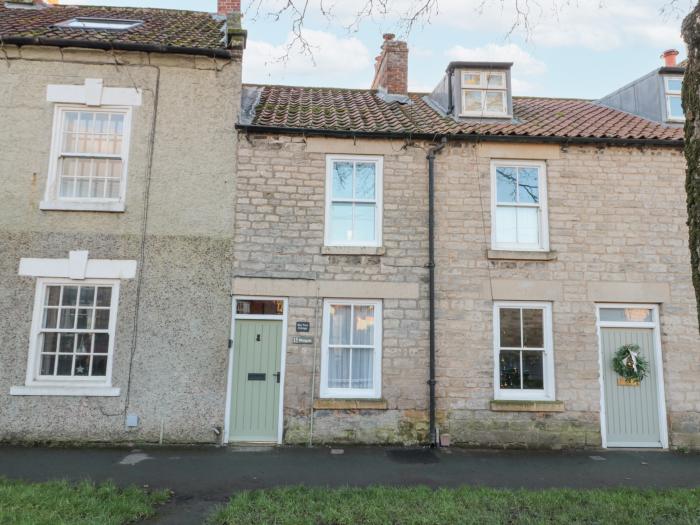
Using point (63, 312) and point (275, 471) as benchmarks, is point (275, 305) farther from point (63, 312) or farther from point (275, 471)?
point (63, 312)

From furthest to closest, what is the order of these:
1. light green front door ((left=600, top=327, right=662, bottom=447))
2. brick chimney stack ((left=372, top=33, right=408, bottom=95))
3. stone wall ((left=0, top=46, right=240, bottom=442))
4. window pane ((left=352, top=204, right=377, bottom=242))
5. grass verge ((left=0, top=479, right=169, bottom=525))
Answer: brick chimney stack ((left=372, top=33, right=408, bottom=95))
window pane ((left=352, top=204, right=377, bottom=242))
light green front door ((left=600, top=327, right=662, bottom=447))
stone wall ((left=0, top=46, right=240, bottom=442))
grass verge ((left=0, top=479, right=169, bottom=525))

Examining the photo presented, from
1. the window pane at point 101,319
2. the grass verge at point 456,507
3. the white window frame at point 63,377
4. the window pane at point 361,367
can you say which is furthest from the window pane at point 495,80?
the window pane at point 101,319

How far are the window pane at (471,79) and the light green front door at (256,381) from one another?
636 centimetres

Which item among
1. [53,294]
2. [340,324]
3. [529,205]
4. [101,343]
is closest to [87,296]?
[53,294]

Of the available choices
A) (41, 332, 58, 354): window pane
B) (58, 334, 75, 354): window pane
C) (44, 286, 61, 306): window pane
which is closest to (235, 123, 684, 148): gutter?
(44, 286, 61, 306): window pane

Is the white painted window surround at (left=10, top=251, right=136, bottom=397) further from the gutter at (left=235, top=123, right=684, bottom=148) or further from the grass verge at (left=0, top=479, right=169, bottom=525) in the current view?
the gutter at (left=235, top=123, right=684, bottom=148)

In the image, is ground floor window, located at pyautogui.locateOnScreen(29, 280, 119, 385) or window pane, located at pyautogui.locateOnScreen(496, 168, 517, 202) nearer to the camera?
ground floor window, located at pyautogui.locateOnScreen(29, 280, 119, 385)

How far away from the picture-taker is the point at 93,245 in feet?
28.5

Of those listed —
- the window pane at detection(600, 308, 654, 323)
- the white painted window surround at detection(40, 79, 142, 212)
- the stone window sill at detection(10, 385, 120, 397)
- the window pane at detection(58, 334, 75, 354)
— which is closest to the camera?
the stone window sill at detection(10, 385, 120, 397)

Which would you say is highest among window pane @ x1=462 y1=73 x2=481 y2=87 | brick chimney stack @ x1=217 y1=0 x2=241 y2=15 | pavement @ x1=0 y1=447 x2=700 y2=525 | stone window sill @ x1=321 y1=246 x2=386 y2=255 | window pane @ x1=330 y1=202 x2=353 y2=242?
brick chimney stack @ x1=217 y1=0 x2=241 y2=15

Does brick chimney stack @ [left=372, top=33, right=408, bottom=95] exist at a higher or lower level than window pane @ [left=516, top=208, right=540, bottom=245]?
higher

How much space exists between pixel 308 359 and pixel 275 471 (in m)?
2.15

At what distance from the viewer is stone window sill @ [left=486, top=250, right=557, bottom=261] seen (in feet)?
29.7

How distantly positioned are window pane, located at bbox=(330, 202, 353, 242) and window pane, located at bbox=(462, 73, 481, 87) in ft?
12.6
